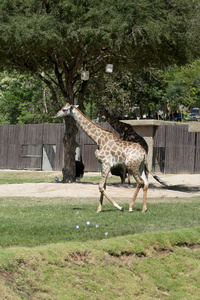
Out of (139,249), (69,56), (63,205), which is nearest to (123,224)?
(139,249)

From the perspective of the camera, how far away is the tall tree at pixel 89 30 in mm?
18641

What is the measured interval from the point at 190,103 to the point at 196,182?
21.5 metres

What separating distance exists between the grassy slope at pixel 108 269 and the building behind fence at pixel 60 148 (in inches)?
838

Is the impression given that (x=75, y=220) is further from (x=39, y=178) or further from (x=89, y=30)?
(x=39, y=178)

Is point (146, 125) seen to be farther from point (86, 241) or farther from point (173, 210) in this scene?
point (86, 241)

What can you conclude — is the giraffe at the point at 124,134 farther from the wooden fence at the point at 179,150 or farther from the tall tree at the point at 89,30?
the wooden fence at the point at 179,150

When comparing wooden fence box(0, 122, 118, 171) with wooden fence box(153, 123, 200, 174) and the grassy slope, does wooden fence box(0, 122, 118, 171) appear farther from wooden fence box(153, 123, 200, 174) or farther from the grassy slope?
the grassy slope

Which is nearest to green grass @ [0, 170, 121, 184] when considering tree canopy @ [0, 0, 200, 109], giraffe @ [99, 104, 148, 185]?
giraffe @ [99, 104, 148, 185]

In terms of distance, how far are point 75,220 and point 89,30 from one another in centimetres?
946

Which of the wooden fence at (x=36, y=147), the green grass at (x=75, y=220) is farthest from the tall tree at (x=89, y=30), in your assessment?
the wooden fence at (x=36, y=147)

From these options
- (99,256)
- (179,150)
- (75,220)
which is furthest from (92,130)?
(179,150)

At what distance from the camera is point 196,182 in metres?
25.8

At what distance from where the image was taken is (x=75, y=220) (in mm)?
10836

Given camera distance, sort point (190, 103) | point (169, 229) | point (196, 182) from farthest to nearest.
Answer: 1. point (190, 103)
2. point (196, 182)
3. point (169, 229)
